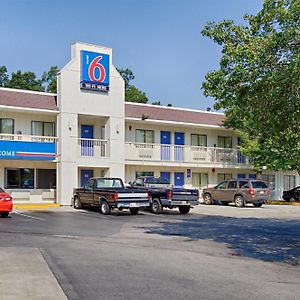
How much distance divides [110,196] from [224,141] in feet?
60.8

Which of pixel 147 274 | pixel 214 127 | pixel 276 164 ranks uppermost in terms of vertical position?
pixel 214 127

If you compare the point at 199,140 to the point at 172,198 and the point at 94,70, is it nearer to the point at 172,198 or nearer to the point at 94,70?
the point at 94,70

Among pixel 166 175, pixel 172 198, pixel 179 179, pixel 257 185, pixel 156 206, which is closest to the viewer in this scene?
pixel 172 198

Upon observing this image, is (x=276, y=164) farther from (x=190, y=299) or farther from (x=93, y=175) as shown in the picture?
(x=190, y=299)

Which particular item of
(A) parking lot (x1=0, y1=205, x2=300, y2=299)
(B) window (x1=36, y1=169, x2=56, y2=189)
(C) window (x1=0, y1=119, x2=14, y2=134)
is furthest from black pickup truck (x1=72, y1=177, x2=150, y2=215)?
(C) window (x1=0, y1=119, x2=14, y2=134)

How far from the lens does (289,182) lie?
43219 mm

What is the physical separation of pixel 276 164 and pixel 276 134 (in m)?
21.4

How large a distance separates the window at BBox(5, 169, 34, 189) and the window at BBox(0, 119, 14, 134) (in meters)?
2.35

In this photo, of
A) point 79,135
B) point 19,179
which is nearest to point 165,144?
point 79,135

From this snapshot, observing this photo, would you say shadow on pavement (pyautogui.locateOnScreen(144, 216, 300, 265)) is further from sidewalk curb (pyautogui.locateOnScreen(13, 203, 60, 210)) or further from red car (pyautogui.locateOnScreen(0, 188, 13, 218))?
sidewalk curb (pyautogui.locateOnScreen(13, 203, 60, 210))

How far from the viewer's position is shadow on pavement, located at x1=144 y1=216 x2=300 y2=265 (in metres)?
12.7

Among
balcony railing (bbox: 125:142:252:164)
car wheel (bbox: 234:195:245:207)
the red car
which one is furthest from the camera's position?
balcony railing (bbox: 125:142:252:164)

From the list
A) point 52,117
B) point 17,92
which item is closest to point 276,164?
point 52,117

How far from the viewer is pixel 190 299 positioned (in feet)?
24.6
